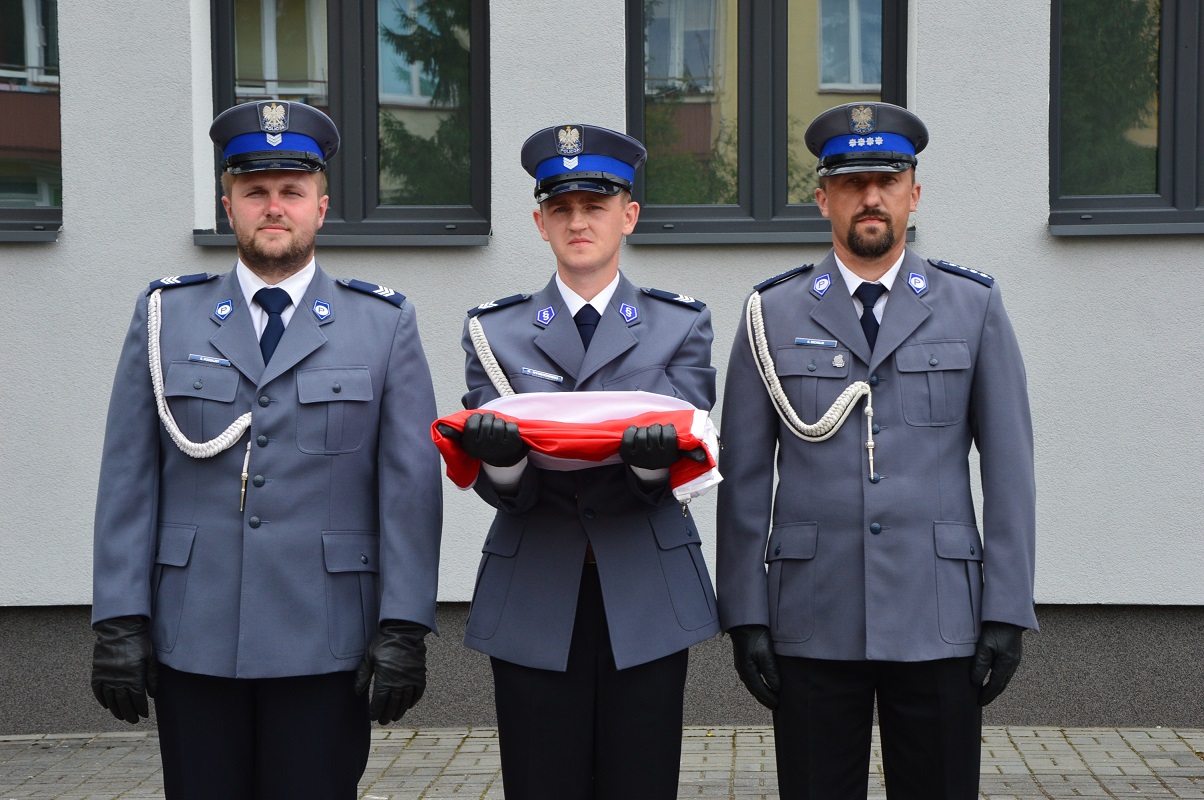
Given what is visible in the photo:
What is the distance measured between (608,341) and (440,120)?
139 inches

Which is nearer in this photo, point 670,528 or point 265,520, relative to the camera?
point 265,520

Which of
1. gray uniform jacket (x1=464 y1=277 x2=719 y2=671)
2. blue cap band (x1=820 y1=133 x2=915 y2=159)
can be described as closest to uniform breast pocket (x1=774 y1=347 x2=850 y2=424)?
gray uniform jacket (x1=464 y1=277 x2=719 y2=671)

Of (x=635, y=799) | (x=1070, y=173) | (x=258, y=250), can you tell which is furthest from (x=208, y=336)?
(x=1070, y=173)

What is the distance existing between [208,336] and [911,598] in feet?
5.99

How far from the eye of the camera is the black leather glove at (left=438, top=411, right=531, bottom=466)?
269 centimetres

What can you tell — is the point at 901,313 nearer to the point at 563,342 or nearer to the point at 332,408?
the point at 563,342

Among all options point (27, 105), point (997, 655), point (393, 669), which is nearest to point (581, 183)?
point (393, 669)

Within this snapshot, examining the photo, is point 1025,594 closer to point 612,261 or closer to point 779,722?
point 779,722

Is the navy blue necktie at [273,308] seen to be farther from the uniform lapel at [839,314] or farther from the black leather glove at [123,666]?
the uniform lapel at [839,314]

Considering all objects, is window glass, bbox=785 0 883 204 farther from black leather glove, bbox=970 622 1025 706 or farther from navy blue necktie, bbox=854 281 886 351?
black leather glove, bbox=970 622 1025 706

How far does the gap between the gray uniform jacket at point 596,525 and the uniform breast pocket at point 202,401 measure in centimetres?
57

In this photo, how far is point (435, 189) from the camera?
20.2 feet

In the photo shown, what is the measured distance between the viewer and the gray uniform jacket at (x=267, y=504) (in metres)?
2.88

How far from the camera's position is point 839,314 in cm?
318
